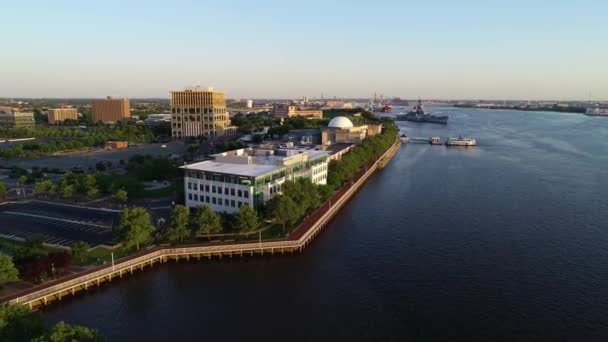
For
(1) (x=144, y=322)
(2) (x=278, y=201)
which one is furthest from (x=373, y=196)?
(1) (x=144, y=322)

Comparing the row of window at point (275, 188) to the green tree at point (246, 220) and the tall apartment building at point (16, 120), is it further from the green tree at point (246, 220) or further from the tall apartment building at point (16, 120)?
the tall apartment building at point (16, 120)

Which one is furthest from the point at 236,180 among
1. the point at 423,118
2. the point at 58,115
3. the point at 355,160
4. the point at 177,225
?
the point at 423,118

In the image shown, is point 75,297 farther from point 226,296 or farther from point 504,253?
point 504,253

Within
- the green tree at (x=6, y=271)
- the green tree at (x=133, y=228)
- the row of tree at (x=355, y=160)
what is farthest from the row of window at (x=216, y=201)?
the green tree at (x=6, y=271)

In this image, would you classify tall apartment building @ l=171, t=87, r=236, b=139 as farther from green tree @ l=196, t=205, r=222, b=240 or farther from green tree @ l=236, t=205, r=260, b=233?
green tree @ l=236, t=205, r=260, b=233

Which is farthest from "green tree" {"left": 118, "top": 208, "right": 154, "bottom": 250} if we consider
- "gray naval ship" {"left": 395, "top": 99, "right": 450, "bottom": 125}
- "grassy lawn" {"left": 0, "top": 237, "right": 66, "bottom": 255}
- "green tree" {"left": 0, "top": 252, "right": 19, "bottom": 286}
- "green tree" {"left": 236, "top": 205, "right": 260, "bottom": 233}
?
"gray naval ship" {"left": 395, "top": 99, "right": 450, "bottom": 125}

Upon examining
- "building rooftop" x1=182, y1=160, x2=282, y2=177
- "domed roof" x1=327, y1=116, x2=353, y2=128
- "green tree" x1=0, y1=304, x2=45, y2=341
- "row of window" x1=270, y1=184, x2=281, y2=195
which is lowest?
"green tree" x1=0, y1=304, x2=45, y2=341
